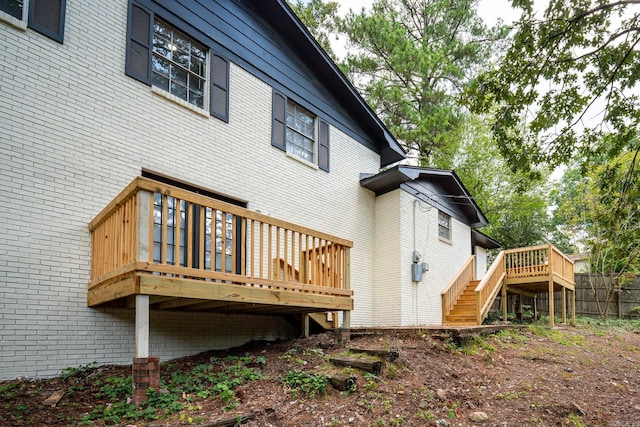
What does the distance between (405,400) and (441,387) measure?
0.83 metres

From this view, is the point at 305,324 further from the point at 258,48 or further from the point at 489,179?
the point at 489,179

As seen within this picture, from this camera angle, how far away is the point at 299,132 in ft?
31.1

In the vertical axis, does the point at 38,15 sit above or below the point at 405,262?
above

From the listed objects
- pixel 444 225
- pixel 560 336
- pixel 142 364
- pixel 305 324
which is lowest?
pixel 560 336

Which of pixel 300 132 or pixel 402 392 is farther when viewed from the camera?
pixel 300 132

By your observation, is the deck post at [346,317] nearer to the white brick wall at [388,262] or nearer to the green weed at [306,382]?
the green weed at [306,382]

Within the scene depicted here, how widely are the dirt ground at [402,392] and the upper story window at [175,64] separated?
4.16 m

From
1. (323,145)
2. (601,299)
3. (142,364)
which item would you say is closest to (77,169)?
(142,364)

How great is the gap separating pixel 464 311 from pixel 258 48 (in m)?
8.39

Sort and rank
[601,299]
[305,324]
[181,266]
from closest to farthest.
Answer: [181,266], [305,324], [601,299]

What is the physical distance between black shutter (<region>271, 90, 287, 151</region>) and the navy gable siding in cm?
22

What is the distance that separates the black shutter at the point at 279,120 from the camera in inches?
342

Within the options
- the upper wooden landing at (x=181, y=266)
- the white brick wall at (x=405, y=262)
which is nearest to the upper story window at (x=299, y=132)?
the white brick wall at (x=405, y=262)

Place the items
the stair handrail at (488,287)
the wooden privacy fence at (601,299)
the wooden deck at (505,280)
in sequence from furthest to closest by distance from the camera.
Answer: the wooden privacy fence at (601,299) → the wooden deck at (505,280) → the stair handrail at (488,287)
